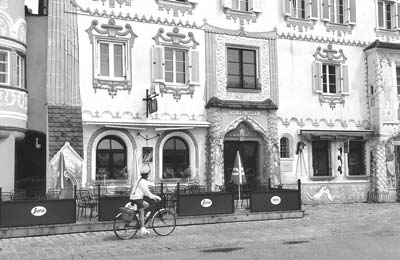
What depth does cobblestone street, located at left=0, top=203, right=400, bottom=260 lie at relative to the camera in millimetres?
10617

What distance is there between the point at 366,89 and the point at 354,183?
443cm

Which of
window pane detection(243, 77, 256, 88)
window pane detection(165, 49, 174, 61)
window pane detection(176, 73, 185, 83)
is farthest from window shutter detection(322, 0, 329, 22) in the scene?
window pane detection(165, 49, 174, 61)

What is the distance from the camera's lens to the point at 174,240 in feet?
41.4

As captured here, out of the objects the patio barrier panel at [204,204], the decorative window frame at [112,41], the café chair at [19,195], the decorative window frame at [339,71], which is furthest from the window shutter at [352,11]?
the café chair at [19,195]

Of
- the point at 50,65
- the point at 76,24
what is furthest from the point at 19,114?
the point at 76,24

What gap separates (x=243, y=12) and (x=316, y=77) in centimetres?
442

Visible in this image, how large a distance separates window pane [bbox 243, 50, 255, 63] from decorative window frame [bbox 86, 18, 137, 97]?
16.1 feet

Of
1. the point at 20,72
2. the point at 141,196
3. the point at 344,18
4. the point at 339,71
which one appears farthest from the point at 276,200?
the point at 344,18

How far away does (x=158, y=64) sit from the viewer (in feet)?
62.8

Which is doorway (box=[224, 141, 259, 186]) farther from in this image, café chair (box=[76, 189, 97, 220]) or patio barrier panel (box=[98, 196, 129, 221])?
patio barrier panel (box=[98, 196, 129, 221])

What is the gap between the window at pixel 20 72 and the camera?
17.0m

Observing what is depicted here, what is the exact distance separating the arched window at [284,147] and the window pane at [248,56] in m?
3.59

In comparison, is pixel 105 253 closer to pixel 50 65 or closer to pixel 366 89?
pixel 50 65

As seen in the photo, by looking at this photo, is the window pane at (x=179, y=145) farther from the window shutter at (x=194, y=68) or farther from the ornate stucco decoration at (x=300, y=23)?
the ornate stucco decoration at (x=300, y=23)
